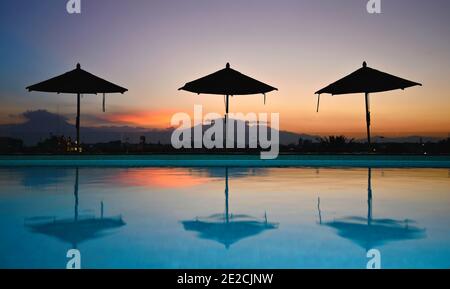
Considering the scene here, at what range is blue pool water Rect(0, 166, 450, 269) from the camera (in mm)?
3160

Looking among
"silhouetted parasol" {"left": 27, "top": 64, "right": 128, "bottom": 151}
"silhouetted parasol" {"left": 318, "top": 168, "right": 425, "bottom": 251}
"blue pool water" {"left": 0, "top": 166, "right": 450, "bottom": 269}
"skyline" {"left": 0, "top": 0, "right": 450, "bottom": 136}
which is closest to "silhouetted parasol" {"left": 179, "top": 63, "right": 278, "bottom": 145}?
"skyline" {"left": 0, "top": 0, "right": 450, "bottom": 136}

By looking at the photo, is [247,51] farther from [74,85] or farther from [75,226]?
[75,226]

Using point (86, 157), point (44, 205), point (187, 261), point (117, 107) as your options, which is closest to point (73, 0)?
point (86, 157)

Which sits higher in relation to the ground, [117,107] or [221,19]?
[221,19]

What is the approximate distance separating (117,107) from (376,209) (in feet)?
53.5

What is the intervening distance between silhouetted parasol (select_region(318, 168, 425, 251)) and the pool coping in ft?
28.8

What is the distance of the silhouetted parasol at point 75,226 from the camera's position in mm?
3828

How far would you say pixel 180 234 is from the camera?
397 cm

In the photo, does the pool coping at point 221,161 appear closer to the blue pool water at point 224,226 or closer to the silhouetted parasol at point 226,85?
the silhouetted parasol at point 226,85

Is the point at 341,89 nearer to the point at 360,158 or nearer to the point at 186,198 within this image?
the point at 360,158

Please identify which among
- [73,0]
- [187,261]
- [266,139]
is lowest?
[187,261]

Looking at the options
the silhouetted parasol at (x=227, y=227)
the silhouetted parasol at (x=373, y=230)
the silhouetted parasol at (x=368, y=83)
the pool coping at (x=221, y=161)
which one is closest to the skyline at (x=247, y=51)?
the pool coping at (x=221, y=161)

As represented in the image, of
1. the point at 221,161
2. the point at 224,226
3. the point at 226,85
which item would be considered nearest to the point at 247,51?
the point at 226,85

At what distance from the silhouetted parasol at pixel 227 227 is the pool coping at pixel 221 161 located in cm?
866
